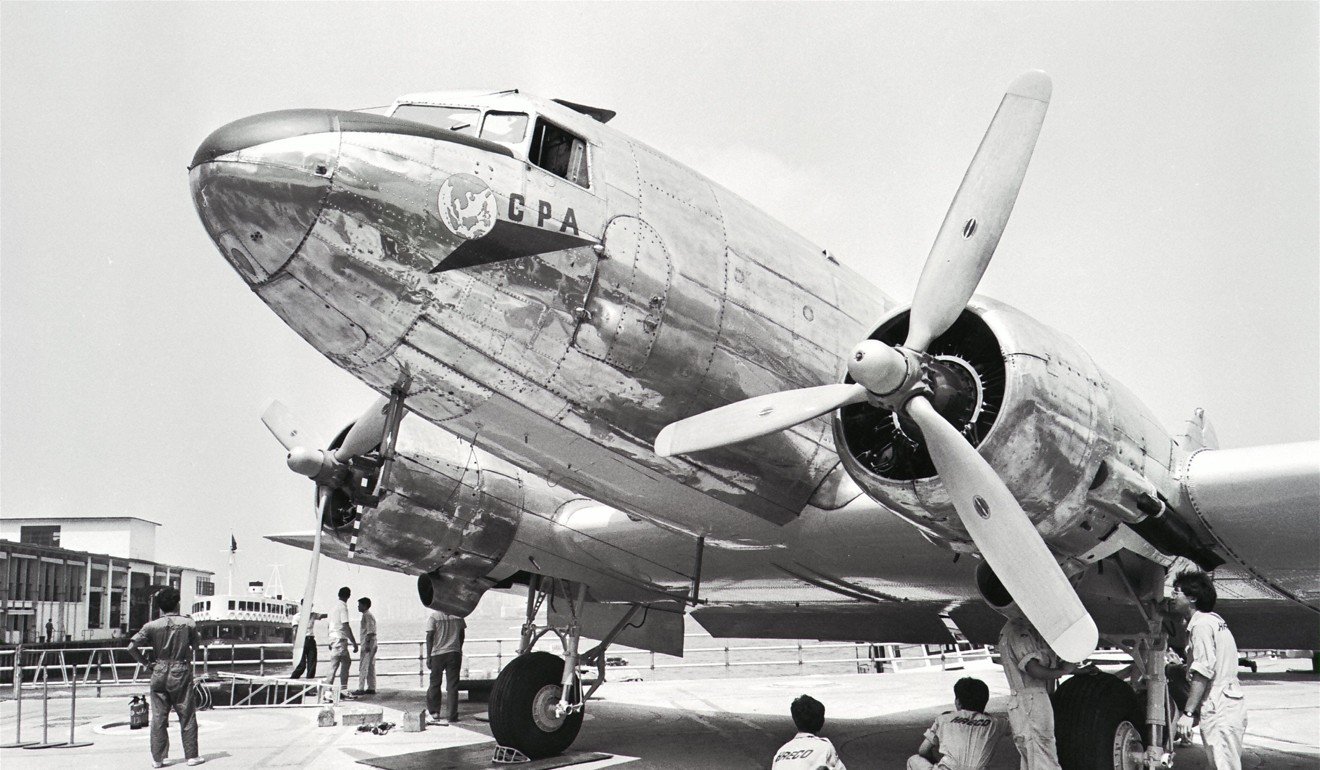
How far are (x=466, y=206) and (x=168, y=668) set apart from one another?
523cm

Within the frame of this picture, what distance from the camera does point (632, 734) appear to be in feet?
34.6

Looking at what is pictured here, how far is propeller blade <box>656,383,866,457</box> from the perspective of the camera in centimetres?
528

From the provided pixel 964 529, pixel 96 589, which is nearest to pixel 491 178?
pixel 964 529

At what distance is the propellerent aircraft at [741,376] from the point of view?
5.11 metres

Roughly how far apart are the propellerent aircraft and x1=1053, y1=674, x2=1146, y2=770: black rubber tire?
0.06 feet

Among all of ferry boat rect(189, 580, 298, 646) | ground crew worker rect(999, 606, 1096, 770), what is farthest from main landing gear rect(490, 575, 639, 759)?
ferry boat rect(189, 580, 298, 646)

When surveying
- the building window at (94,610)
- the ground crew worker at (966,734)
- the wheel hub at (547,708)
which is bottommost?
the building window at (94,610)

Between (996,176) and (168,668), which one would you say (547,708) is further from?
(996,176)

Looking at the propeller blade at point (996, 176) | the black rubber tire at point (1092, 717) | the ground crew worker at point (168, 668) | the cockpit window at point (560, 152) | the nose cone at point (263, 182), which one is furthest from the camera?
the ground crew worker at point (168, 668)

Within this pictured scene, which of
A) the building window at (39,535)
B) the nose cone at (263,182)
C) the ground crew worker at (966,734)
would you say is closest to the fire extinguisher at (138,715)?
the nose cone at (263,182)

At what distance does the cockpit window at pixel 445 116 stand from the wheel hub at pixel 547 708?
5.43 meters

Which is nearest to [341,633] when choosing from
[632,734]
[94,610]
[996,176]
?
[632,734]

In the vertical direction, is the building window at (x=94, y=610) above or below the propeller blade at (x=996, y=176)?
below

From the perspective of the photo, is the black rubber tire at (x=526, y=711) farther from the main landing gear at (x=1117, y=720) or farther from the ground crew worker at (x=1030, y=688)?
the main landing gear at (x=1117, y=720)
